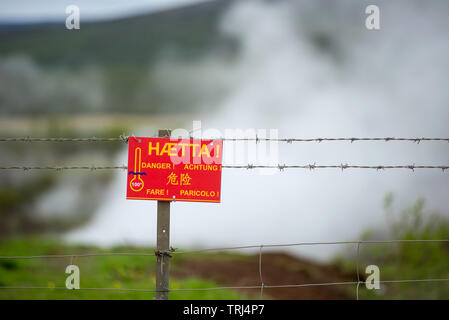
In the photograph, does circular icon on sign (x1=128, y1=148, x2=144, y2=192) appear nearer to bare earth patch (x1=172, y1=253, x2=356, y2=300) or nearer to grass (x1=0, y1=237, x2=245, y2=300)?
grass (x1=0, y1=237, x2=245, y2=300)

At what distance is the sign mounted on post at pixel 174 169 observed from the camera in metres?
5.12

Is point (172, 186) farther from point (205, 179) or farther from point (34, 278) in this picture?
point (34, 278)

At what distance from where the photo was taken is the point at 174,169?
203 inches

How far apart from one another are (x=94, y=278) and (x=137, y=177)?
604cm

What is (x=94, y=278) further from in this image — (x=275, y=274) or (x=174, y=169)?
(x=174, y=169)

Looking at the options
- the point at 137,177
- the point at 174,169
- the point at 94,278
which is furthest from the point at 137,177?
the point at 94,278

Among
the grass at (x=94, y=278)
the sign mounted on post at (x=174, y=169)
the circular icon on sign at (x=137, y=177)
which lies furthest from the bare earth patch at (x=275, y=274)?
the circular icon on sign at (x=137, y=177)

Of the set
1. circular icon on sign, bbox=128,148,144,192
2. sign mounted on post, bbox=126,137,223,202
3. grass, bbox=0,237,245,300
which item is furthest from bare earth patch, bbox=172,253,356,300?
circular icon on sign, bbox=128,148,144,192

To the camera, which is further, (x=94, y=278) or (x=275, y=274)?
(x=275, y=274)

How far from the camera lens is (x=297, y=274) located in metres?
11.9

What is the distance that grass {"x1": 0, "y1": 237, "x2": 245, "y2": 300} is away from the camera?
8.41m

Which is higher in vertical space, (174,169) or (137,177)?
(174,169)
